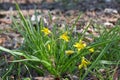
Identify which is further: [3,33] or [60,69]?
[3,33]

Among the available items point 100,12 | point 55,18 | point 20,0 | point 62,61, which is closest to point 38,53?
point 62,61

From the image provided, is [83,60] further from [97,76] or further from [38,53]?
[38,53]

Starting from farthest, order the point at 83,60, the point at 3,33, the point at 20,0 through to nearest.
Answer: the point at 20,0
the point at 3,33
the point at 83,60

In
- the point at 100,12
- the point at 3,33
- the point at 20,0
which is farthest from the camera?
the point at 20,0

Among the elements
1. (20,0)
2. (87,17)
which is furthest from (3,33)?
(20,0)

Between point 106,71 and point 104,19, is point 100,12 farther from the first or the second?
point 106,71

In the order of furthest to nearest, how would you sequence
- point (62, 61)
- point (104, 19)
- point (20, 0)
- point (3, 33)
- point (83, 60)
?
point (20, 0) < point (104, 19) < point (3, 33) < point (62, 61) < point (83, 60)

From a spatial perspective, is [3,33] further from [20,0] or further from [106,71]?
[20,0]

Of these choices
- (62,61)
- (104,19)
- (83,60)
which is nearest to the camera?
(83,60)

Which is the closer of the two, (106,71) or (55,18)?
(106,71)
